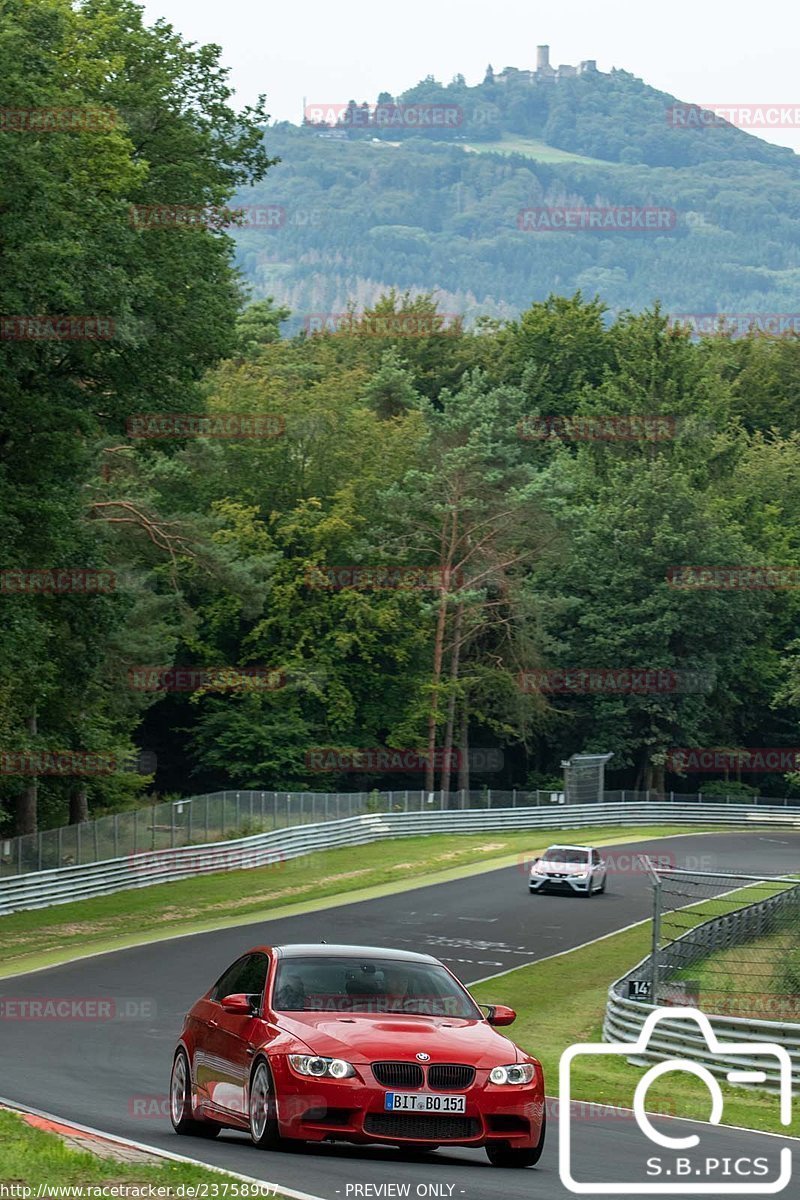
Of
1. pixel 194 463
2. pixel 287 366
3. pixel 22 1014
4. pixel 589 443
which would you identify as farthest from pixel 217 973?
pixel 589 443

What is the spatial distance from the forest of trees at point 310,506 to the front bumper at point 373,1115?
2129cm

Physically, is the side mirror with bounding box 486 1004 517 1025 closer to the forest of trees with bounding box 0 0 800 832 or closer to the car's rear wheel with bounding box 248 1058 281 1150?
the car's rear wheel with bounding box 248 1058 281 1150

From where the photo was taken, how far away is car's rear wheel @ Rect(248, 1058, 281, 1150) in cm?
1102

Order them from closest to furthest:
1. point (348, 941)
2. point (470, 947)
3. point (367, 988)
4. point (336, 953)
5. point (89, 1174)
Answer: point (89, 1174) < point (367, 988) < point (336, 953) < point (348, 941) < point (470, 947)

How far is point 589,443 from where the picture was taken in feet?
331

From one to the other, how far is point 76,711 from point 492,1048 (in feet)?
120

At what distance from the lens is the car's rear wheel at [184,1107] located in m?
12.4

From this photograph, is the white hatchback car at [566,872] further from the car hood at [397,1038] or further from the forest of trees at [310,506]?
the car hood at [397,1038]

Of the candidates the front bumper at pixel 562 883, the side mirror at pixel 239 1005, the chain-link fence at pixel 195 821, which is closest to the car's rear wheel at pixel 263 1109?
the side mirror at pixel 239 1005

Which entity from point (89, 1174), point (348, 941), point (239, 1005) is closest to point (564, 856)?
point (348, 941)

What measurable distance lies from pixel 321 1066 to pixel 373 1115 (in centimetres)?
42

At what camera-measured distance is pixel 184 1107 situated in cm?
1248

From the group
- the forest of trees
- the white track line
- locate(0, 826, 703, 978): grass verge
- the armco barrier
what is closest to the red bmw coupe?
the white track line

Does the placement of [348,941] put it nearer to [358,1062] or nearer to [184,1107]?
[184,1107]
